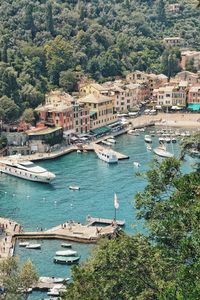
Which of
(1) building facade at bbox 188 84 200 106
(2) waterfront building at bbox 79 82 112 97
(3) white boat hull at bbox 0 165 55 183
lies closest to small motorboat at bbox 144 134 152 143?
(2) waterfront building at bbox 79 82 112 97

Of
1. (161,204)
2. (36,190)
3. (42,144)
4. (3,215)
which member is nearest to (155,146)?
(42,144)

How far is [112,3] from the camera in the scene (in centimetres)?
8544

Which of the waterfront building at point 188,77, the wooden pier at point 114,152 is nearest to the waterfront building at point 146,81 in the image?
the waterfront building at point 188,77

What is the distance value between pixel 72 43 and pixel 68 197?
3316 centimetres

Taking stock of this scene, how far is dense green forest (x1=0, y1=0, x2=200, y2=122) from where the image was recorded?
55.7 m

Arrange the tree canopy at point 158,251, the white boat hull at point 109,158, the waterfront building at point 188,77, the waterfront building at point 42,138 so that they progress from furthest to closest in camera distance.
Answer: the waterfront building at point 188,77 < the waterfront building at point 42,138 < the white boat hull at point 109,158 < the tree canopy at point 158,251

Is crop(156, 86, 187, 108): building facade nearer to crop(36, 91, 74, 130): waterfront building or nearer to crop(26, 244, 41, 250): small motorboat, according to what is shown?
crop(36, 91, 74, 130): waterfront building

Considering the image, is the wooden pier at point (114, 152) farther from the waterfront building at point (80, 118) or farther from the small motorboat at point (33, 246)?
the small motorboat at point (33, 246)

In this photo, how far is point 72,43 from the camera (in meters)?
66.9

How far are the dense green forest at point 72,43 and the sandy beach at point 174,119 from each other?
667 centimetres

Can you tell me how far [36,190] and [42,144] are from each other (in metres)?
9.45

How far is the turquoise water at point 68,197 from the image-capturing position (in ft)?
93.8

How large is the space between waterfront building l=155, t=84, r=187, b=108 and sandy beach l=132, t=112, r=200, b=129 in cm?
167

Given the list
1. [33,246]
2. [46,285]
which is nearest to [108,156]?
[33,246]
